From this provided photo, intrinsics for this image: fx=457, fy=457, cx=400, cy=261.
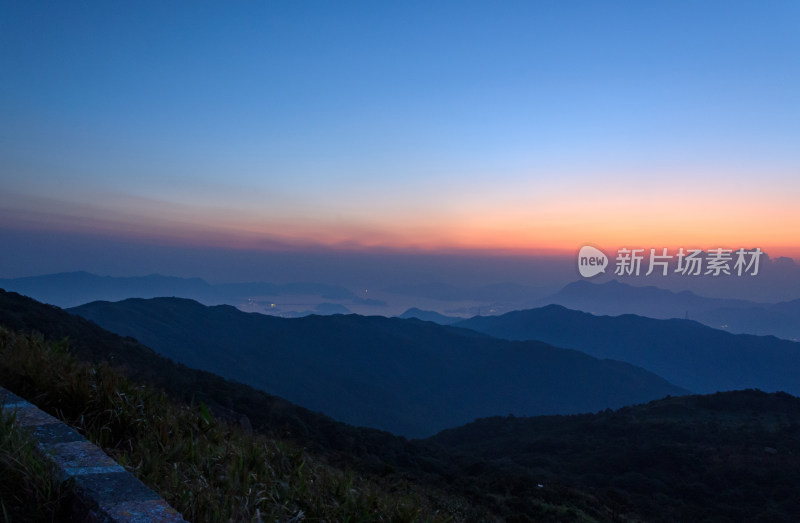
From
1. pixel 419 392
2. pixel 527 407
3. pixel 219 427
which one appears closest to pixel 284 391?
pixel 419 392

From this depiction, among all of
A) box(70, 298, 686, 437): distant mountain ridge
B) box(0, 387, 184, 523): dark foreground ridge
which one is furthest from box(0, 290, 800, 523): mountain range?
box(70, 298, 686, 437): distant mountain ridge

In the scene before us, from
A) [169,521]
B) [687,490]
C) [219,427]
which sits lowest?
[687,490]

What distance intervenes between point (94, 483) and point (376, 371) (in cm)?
17314

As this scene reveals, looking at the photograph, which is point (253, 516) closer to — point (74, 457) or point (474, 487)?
point (74, 457)

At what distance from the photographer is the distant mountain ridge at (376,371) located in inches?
4840

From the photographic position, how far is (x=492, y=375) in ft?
572

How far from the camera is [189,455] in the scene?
12.4ft

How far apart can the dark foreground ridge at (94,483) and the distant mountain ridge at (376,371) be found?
111829mm

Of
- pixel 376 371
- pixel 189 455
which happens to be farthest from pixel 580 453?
pixel 376 371

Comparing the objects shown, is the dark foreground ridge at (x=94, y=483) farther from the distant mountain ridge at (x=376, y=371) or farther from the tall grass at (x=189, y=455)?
the distant mountain ridge at (x=376, y=371)

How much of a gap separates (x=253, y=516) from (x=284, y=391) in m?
125

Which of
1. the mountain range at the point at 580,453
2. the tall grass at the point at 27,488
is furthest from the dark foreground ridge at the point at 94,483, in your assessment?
the mountain range at the point at 580,453

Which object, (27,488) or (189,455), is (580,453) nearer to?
(189,455)

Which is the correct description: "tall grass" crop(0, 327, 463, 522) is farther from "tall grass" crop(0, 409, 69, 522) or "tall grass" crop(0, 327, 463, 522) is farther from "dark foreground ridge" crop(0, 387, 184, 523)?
"tall grass" crop(0, 409, 69, 522)
